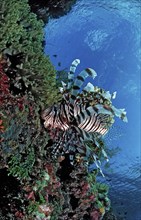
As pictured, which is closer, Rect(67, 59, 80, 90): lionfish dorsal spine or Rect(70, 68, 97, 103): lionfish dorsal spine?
Rect(70, 68, 97, 103): lionfish dorsal spine

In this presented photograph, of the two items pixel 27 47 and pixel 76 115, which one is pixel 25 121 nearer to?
pixel 76 115

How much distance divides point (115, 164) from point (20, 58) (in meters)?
25.7

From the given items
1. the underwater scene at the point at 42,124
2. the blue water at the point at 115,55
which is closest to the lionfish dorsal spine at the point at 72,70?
the underwater scene at the point at 42,124

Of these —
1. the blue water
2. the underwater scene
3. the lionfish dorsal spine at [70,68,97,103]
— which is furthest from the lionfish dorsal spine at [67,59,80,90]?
the blue water

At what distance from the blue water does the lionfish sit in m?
7.31

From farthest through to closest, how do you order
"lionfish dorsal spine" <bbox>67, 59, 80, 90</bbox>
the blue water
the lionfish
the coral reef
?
the blue water → "lionfish dorsal spine" <bbox>67, 59, 80, 90</bbox> → the lionfish → the coral reef

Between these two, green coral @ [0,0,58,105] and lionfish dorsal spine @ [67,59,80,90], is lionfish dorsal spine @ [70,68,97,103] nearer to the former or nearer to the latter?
lionfish dorsal spine @ [67,59,80,90]

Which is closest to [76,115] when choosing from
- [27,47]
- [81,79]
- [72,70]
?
[81,79]

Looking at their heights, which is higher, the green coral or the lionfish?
the green coral

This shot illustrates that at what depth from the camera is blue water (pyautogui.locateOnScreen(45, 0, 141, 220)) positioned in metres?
15.7

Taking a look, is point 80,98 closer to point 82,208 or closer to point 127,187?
point 82,208

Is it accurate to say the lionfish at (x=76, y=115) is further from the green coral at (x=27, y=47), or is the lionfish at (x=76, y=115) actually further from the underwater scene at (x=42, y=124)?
the green coral at (x=27, y=47)

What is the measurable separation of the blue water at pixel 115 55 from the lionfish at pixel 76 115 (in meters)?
7.31

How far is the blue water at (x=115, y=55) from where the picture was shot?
51.5 feet
